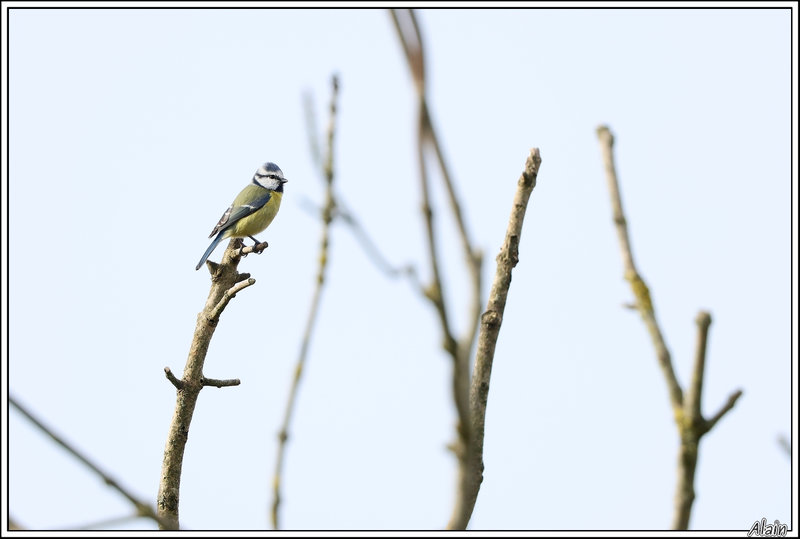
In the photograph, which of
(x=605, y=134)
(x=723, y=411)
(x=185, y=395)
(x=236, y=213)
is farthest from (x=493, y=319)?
(x=236, y=213)

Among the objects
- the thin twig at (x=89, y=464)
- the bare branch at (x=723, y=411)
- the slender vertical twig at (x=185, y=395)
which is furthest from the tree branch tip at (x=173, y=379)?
the bare branch at (x=723, y=411)

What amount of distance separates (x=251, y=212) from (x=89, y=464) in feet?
22.0

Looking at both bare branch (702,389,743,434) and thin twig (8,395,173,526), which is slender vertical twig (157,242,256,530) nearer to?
thin twig (8,395,173,526)

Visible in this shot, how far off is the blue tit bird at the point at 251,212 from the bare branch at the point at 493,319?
438 centimetres

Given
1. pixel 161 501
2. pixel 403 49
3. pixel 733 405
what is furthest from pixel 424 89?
pixel 161 501

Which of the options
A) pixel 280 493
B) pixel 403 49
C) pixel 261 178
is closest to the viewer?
pixel 403 49

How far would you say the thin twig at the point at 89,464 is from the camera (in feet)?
4.47

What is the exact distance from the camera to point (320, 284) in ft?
7.92

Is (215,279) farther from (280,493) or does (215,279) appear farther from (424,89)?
(424,89)

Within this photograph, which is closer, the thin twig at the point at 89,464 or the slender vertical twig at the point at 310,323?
the thin twig at the point at 89,464

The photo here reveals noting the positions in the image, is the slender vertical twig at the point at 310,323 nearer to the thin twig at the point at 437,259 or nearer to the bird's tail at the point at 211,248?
the thin twig at the point at 437,259

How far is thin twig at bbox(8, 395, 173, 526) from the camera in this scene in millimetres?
1362

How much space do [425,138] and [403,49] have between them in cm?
10

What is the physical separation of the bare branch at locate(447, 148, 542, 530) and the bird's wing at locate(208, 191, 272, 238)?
4.84 meters
